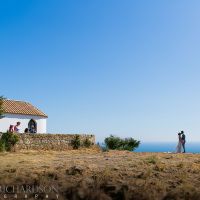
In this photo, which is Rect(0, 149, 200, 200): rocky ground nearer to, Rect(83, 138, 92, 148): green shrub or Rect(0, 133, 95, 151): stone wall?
Rect(0, 133, 95, 151): stone wall

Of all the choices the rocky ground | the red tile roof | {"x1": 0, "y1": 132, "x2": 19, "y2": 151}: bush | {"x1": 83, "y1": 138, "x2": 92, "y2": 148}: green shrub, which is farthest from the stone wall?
the red tile roof

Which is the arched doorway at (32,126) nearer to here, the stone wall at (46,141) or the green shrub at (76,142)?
the stone wall at (46,141)

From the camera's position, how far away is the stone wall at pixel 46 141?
34.5 metres

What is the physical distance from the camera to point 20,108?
52938 mm

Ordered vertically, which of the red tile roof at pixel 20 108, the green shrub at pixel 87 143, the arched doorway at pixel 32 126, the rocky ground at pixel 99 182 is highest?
the red tile roof at pixel 20 108

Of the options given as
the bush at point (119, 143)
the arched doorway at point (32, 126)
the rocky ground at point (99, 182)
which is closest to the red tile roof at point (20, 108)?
the arched doorway at point (32, 126)

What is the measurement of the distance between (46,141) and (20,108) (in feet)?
58.2

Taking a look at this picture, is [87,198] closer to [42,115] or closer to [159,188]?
[159,188]

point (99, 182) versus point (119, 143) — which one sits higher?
point (119, 143)

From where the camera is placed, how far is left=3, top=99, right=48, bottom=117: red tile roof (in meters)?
51.1

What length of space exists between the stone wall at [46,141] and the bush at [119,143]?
4550 millimetres

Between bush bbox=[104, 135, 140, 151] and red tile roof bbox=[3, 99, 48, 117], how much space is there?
13.2 meters

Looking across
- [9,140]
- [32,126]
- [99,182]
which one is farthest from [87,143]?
[99,182]

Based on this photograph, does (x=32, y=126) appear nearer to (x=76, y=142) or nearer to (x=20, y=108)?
(x=20, y=108)
